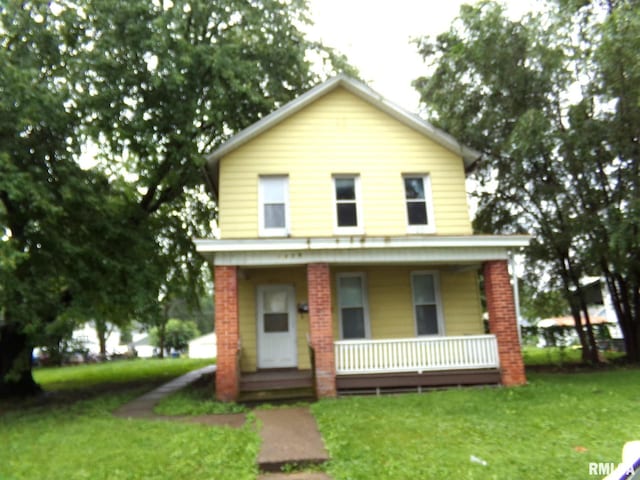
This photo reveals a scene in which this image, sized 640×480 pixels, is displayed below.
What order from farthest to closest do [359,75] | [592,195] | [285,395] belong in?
1. [359,75]
2. [592,195]
3. [285,395]

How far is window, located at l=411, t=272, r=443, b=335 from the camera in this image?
12.2 meters

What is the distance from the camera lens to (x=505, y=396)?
367 inches

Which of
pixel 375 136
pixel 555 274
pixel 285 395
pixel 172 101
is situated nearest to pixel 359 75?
pixel 375 136

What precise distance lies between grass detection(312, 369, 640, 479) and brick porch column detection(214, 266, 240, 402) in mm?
1904

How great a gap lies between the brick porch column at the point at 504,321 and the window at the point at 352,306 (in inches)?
122

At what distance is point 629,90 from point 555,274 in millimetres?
6298

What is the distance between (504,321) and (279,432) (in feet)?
19.7

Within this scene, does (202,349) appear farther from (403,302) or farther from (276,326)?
(403,302)

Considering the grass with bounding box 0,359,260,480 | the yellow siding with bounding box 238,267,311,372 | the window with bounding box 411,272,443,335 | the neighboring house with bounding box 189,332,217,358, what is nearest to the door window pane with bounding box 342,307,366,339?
the yellow siding with bounding box 238,267,311,372

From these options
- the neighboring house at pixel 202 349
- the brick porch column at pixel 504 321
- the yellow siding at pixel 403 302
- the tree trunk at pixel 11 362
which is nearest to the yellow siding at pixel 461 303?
the yellow siding at pixel 403 302

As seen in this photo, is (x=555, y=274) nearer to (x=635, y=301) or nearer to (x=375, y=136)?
(x=635, y=301)

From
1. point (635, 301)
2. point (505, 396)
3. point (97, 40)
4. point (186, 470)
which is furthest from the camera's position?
point (635, 301)

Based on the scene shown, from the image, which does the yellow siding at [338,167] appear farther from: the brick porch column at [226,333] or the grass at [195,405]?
the grass at [195,405]

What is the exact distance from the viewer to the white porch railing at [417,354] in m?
10.5
